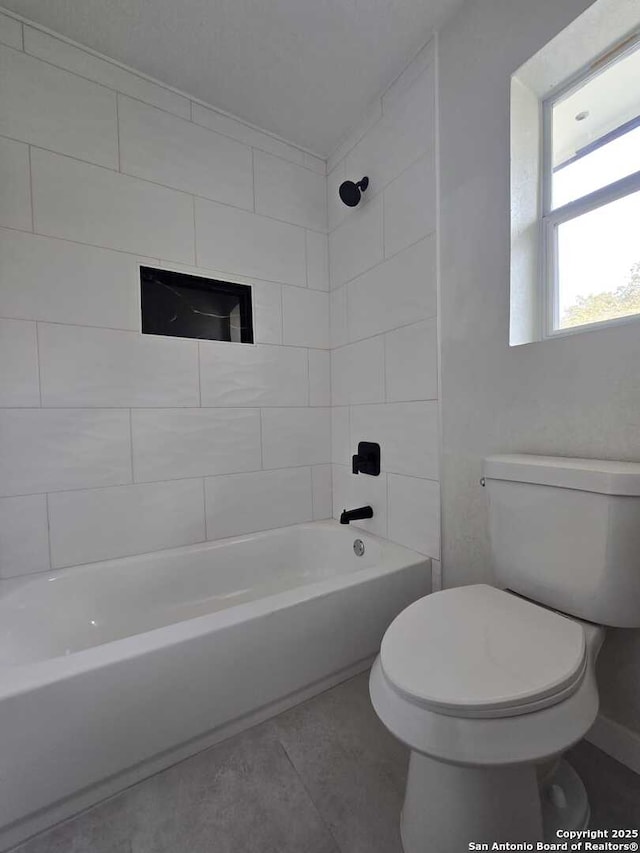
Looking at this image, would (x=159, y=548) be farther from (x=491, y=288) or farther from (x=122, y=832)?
(x=491, y=288)

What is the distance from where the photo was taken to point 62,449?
58.2 inches

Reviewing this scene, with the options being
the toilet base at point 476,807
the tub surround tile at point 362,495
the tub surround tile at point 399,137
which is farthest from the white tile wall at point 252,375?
the toilet base at point 476,807

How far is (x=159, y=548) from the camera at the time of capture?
1685 mm

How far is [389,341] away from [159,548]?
1393mm

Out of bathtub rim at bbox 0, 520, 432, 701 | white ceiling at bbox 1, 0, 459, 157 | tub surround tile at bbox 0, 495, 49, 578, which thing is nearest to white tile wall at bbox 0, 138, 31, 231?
white ceiling at bbox 1, 0, 459, 157

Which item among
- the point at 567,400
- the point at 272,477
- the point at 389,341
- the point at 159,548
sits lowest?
the point at 159,548

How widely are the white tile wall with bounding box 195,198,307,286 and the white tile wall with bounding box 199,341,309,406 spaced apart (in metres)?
0.38

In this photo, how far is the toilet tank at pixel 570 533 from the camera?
88 cm

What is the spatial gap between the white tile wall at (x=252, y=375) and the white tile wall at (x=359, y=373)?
0.17 metres

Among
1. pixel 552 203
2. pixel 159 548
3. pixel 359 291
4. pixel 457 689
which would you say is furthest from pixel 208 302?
pixel 457 689

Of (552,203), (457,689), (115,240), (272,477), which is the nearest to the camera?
(457,689)

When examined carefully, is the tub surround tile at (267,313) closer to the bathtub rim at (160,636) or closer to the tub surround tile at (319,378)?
the tub surround tile at (319,378)

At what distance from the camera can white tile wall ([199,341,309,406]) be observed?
1776mm

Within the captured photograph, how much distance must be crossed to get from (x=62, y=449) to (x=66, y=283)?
64cm
